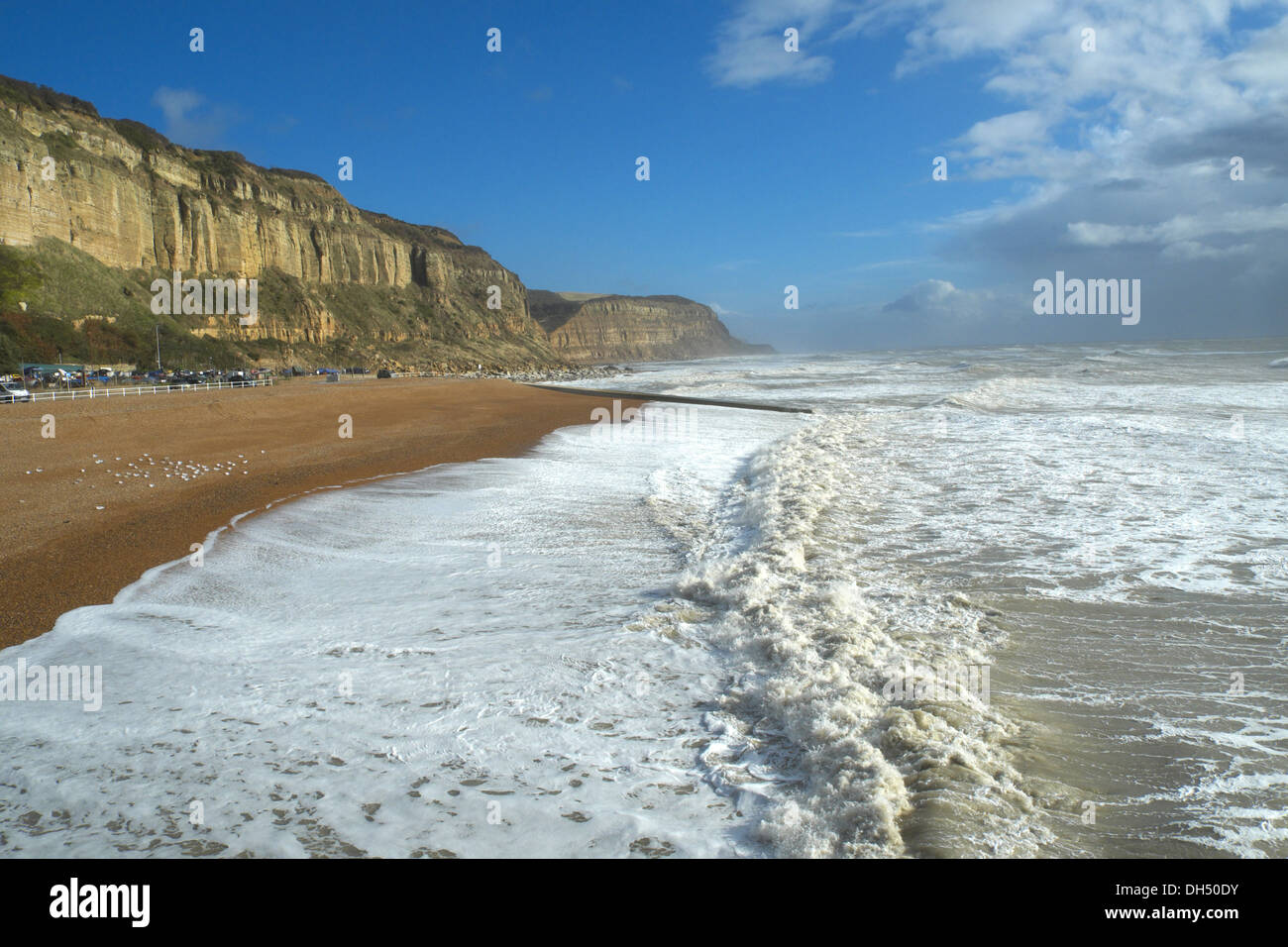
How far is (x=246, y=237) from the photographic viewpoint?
66.9 metres

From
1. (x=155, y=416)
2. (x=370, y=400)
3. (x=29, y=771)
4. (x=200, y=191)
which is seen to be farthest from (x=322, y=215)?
(x=29, y=771)

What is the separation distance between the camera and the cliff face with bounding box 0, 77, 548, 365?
45625mm

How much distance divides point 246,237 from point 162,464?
6369 centimetres

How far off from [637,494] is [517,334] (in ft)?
369

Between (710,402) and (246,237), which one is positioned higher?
(246,237)

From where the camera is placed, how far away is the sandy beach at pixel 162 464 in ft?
25.4

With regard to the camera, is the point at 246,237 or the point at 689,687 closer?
the point at 689,687

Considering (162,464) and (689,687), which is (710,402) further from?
(689,687)
